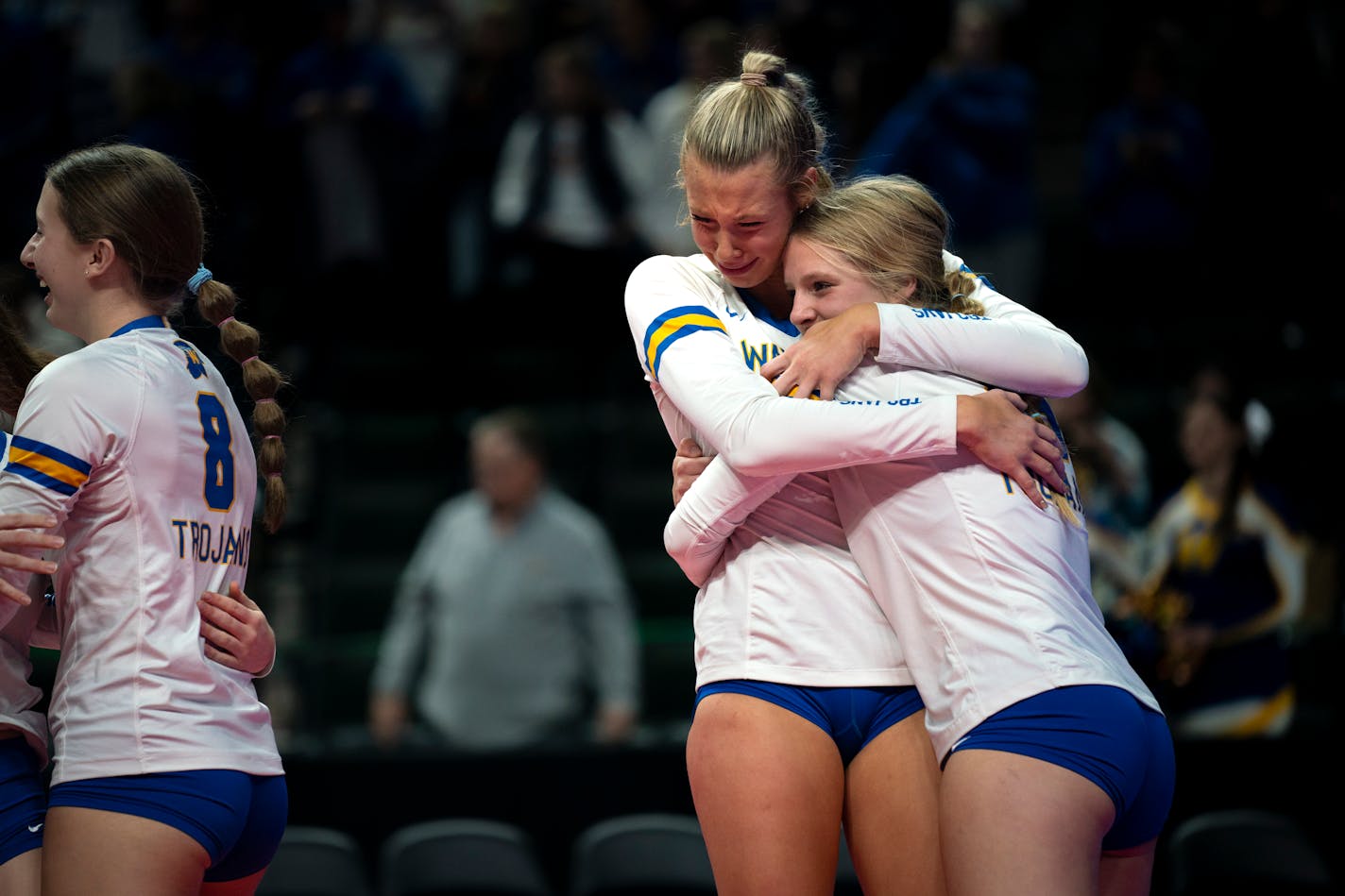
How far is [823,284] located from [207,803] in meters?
1.28

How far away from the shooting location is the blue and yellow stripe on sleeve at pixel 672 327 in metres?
2.73

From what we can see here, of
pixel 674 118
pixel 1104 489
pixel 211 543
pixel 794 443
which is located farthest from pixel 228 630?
pixel 674 118

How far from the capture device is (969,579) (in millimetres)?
2521

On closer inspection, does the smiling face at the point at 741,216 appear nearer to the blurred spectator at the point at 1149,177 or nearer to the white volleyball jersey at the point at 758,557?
the white volleyball jersey at the point at 758,557

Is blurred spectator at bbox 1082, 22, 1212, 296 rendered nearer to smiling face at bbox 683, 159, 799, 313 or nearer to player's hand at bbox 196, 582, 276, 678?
smiling face at bbox 683, 159, 799, 313

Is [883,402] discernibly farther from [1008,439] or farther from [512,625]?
[512,625]

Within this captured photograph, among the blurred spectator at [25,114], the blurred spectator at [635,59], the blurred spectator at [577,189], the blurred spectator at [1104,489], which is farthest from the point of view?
the blurred spectator at [635,59]

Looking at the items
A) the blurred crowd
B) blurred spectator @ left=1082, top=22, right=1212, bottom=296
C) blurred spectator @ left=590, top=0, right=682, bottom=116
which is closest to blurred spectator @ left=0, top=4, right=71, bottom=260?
the blurred crowd

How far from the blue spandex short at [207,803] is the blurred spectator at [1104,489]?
3.36 m

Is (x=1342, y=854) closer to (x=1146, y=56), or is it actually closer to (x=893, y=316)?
(x=893, y=316)

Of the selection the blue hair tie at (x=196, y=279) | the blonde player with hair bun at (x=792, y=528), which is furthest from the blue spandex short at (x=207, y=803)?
the blue hair tie at (x=196, y=279)

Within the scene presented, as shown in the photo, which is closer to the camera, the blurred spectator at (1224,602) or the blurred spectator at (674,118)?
the blurred spectator at (1224,602)

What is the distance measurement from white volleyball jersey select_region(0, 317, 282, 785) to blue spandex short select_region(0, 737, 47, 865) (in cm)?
8

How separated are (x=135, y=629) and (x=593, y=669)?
362 centimetres
